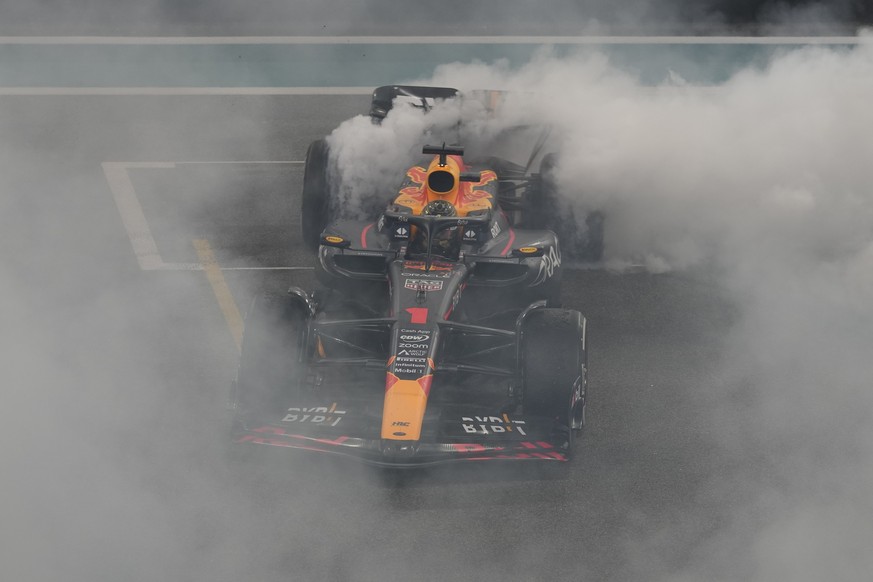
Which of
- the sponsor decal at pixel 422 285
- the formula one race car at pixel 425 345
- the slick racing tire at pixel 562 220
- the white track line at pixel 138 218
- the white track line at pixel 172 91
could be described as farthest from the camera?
the white track line at pixel 172 91

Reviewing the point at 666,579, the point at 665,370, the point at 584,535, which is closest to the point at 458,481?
the point at 584,535

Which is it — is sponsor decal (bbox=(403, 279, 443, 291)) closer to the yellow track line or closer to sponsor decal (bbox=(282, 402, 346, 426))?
sponsor decal (bbox=(282, 402, 346, 426))

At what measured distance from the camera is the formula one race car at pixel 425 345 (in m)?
8.91

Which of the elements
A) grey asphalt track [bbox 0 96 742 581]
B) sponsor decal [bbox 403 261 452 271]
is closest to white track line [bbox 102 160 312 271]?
grey asphalt track [bbox 0 96 742 581]

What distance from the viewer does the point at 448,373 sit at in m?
9.64

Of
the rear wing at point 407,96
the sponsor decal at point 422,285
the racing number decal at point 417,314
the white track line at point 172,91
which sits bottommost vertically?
the white track line at point 172,91

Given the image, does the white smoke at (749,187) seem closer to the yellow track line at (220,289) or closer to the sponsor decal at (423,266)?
the yellow track line at (220,289)

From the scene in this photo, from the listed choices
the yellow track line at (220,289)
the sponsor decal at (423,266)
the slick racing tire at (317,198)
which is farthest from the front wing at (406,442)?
the slick racing tire at (317,198)

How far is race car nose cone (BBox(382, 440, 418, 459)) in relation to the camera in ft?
28.5

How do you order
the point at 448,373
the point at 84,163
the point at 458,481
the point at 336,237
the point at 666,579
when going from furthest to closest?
the point at 84,163 < the point at 336,237 < the point at 448,373 < the point at 458,481 < the point at 666,579

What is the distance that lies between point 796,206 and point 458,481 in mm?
5355

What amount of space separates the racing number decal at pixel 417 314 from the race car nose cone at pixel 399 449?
3.61 ft

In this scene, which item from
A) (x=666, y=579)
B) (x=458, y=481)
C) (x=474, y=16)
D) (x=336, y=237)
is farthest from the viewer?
(x=474, y=16)

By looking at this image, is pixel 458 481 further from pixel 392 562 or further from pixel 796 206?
pixel 796 206
